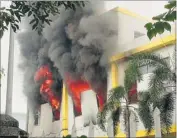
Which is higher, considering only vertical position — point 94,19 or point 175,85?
point 94,19

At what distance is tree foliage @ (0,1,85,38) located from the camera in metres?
2.96

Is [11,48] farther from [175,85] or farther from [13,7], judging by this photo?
[13,7]

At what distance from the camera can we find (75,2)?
3279mm

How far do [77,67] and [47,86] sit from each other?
409 cm

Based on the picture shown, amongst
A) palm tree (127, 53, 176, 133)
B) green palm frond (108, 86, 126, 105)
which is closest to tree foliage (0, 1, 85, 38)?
palm tree (127, 53, 176, 133)

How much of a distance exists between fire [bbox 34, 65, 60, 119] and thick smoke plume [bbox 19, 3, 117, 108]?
509 millimetres

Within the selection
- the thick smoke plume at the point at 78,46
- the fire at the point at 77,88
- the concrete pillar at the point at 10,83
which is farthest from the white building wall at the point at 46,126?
the concrete pillar at the point at 10,83

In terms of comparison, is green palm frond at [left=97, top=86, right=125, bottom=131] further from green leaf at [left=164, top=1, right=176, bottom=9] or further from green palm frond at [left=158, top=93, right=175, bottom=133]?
green leaf at [left=164, top=1, right=176, bottom=9]

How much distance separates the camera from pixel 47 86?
28.7 meters

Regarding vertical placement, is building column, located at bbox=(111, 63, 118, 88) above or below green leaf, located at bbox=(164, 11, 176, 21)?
above

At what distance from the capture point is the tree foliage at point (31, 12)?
9.71 ft

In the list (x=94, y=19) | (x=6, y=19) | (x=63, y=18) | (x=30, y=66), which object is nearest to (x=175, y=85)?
(x=6, y=19)

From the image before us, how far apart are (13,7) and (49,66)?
2627 cm

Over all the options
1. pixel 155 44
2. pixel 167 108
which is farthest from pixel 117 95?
pixel 155 44
